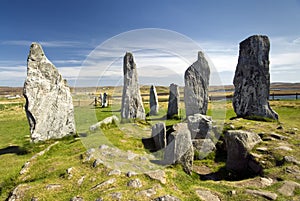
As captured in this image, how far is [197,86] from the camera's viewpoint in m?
16.1

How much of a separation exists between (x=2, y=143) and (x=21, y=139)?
3.27ft

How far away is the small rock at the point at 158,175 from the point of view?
6.20 m

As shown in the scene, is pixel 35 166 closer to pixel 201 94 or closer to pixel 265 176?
pixel 265 176

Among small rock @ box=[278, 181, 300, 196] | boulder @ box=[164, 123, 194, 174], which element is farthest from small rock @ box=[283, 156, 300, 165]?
boulder @ box=[164, 123, 194, 174]

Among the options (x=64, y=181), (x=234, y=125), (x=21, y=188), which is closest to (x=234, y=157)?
(x=234, y=125)

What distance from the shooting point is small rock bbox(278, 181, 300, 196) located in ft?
18.0

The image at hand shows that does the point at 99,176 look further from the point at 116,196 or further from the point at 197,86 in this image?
the point at 197,86

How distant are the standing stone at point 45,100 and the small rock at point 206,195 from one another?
9.09 metres

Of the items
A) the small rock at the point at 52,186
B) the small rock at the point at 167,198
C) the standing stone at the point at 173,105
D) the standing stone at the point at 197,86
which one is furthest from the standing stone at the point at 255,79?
the small rock at the point at 52,186

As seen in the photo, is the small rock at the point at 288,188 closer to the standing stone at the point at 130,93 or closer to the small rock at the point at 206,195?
the small rock at the point at 206,195

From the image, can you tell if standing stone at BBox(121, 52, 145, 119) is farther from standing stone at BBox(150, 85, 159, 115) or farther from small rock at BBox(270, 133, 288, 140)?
small rock at BBox(270, 133, 288, 140)

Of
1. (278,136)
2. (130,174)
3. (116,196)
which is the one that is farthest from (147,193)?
(278,136)

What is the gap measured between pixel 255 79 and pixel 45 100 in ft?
43.2

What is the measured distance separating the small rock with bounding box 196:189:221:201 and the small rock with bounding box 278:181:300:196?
165 cm
